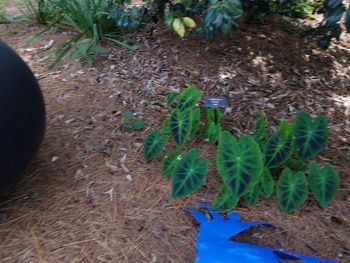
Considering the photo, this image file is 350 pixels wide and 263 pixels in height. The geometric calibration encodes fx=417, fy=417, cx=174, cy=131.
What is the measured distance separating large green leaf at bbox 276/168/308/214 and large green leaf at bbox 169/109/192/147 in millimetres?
660

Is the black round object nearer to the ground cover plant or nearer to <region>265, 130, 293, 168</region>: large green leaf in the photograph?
the ground cover plant

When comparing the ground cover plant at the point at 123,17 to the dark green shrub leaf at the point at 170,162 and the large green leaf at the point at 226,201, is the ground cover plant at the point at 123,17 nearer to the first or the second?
the dark green shrub leaf at the point at 170,162

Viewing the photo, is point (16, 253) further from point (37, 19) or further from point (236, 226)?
point (37, 19)

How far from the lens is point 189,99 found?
2.88 metres

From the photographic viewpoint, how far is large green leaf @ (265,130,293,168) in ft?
8.27

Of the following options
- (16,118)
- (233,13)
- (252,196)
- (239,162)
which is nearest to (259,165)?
(239,162)

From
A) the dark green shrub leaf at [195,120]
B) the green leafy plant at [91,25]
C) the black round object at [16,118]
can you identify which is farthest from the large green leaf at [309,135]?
the green leafy plant at [91,25]

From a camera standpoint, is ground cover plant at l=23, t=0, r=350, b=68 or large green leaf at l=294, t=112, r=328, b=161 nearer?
large green leaf at l=294, t=112, r=328, b=161

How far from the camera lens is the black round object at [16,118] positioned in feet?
7.20

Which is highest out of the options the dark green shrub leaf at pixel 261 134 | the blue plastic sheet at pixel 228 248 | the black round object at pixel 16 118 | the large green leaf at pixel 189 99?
the black round object at pixel 16 118

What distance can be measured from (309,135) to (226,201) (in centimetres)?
65

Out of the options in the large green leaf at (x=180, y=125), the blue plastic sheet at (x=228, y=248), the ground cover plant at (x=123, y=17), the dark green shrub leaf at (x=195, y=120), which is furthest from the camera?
the ground cover plant at (x=123, y=17)

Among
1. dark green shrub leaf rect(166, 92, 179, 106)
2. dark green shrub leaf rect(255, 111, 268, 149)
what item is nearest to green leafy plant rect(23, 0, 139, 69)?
dark green shrub leaf rect(166, 92, 179, 106)

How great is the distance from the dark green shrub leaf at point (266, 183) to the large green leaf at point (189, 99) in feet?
2.27
